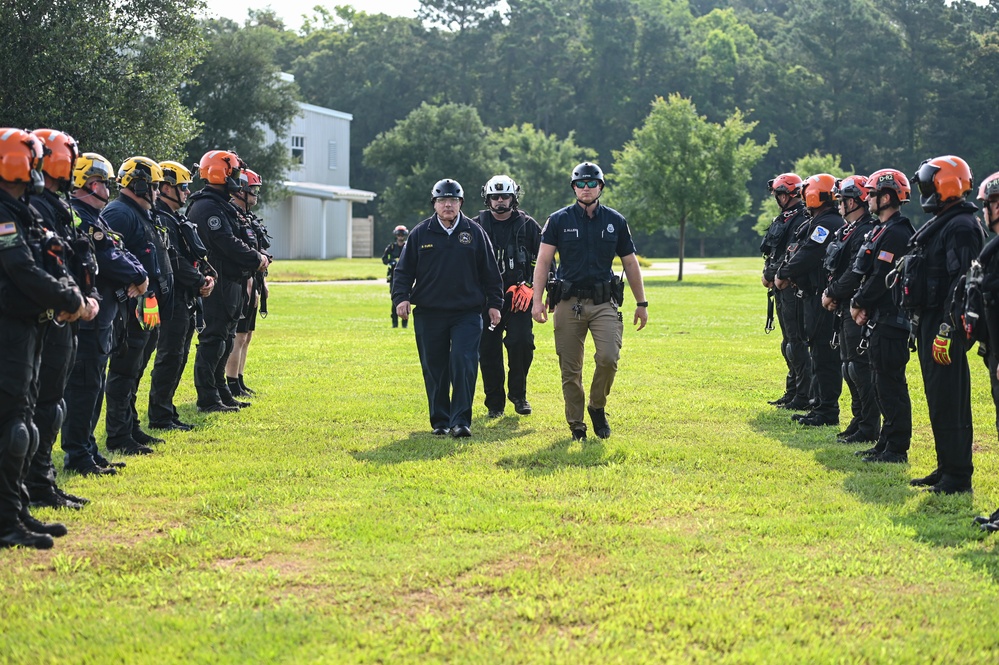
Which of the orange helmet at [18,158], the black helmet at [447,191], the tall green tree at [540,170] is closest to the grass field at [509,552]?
the orange helmet at [18,158]

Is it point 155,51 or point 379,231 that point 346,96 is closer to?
point 379,231

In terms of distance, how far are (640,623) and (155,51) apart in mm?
25143

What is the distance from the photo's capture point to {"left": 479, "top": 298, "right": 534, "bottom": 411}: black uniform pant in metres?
11.5

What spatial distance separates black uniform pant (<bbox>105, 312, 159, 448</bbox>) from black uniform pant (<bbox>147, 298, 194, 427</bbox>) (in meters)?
0.81

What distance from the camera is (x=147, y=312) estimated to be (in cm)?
882

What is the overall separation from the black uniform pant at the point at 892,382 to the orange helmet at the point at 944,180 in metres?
1.36

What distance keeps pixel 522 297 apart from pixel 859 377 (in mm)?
3520

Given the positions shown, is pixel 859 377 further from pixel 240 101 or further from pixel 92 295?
pixel 240 101

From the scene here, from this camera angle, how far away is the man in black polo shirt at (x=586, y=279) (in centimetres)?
966

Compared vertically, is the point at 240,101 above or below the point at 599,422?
above

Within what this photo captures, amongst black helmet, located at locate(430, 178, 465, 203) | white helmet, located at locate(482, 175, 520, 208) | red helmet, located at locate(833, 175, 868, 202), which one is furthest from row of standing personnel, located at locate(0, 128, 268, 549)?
red helmet, located at locate(833, 175, 868, 202)

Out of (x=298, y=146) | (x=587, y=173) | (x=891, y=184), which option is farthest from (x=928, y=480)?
(x=298, y=146)

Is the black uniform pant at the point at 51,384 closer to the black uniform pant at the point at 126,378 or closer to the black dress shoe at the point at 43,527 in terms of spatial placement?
the black dress shoe at the point at 43,527

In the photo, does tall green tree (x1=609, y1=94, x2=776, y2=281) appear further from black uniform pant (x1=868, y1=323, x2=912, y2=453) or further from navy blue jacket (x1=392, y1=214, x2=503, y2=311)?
black uniform pant (x1=868, y1=323, x2=912, y2=453)
